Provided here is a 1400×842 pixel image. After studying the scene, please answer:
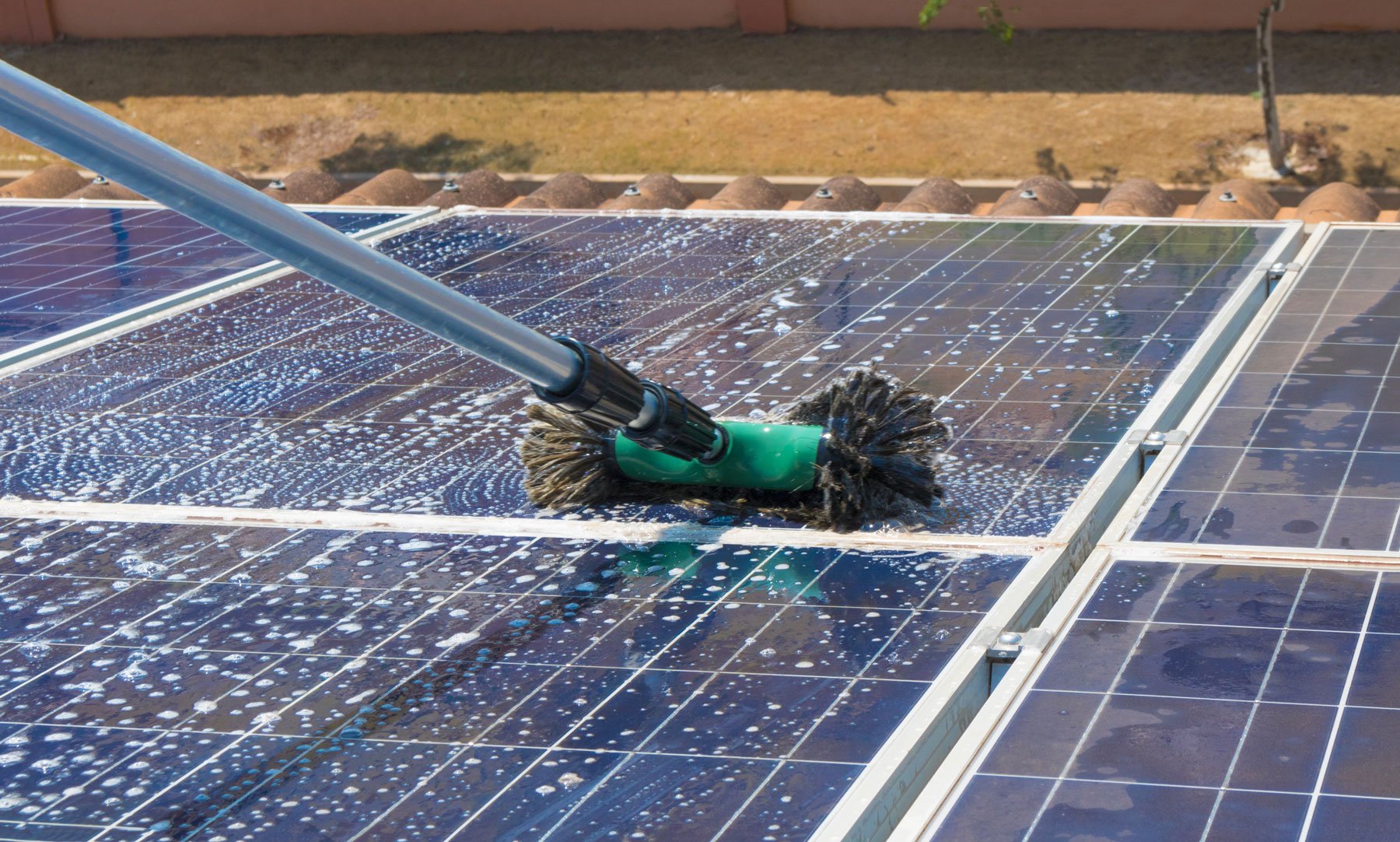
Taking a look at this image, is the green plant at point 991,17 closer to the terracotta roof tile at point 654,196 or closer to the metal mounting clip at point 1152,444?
the terracotta roof tile at point 654,196

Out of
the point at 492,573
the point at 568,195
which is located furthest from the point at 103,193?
the point at 492,573

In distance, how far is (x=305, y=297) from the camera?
6523 millimetres

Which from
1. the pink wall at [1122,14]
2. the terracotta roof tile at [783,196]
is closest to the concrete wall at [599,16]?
the pink wall at [1122,14]

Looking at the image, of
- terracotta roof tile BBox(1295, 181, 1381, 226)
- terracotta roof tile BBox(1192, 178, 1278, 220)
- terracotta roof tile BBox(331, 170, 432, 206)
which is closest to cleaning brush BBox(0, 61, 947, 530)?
terracotta roof tile BBox(1192, 178, 1278, 220)

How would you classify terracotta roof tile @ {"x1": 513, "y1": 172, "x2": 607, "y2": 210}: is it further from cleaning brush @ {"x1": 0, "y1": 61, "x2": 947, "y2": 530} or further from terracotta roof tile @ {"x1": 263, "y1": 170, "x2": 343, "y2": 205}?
cleaning brush @ {"x1": 0, "y1": 61, "x2": 947, "y2": 530}

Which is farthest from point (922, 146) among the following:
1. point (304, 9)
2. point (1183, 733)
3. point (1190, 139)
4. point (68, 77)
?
point (1183, 733)

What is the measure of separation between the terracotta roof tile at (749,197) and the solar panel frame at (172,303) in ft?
8.97

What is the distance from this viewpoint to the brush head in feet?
13.0

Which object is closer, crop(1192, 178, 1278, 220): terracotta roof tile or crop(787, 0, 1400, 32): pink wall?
crop(1192, 178, 1278, 220): terracotta roof tile

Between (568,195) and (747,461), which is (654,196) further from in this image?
(747,461)

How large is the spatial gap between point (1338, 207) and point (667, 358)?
20.2 feet

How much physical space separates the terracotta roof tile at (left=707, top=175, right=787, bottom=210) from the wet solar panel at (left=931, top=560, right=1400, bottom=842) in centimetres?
729

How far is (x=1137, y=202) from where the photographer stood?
402 inches

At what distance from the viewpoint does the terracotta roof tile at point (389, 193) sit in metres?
11.2
